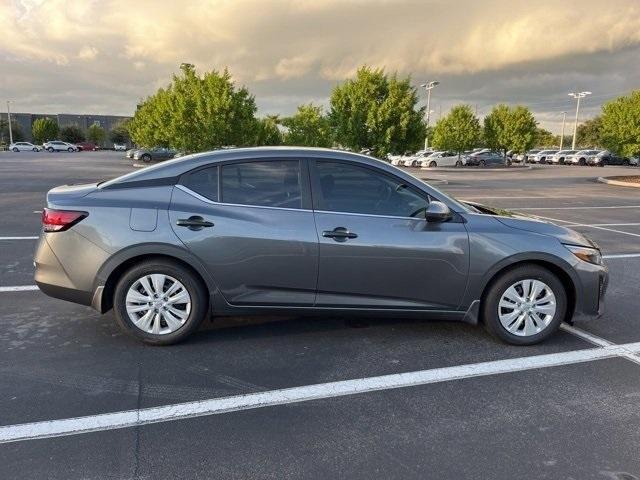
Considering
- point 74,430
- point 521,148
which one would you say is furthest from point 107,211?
point 521,148

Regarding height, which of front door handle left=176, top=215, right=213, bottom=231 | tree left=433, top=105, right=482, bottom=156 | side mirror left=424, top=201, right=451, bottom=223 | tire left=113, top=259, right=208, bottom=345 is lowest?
tire left=113, top=259, right=208, bottom=345

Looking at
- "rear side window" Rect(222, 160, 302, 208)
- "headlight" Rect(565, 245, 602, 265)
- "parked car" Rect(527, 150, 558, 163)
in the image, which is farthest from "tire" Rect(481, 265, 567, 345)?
"parked car" Rect(527, 150, 558, 163)

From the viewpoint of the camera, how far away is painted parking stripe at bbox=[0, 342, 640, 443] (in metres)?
2.87

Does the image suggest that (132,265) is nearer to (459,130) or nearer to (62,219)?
(62,219)

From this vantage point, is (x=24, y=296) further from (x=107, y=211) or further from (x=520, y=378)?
(x=520, y=378)

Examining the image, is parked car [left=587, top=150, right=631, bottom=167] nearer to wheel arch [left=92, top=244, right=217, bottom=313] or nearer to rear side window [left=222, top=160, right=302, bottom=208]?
rear side window [left=222, top=160, right=302, bottom=208]

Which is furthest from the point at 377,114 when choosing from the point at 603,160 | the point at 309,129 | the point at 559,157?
the point at 559,157

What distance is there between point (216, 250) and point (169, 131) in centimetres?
2378

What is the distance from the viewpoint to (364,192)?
4.01 metres

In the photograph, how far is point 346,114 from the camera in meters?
23.5

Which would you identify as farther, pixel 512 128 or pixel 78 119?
pixel 78 119

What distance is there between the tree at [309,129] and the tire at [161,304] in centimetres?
2147

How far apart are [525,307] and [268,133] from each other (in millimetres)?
24319

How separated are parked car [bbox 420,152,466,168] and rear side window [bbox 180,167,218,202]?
39.7m
